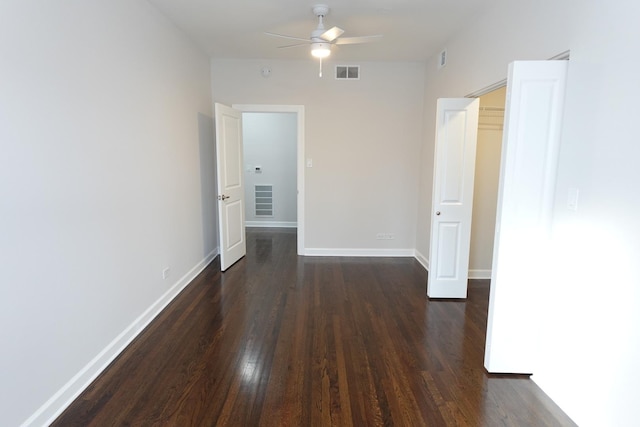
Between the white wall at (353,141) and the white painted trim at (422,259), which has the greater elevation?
the white wall at (353,141)

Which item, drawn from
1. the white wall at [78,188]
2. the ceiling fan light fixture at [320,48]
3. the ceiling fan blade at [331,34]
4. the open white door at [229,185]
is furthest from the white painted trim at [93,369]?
the ceiling fan blade at [331,34]

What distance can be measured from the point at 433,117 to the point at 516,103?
8.15 ft

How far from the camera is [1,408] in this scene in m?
1.59

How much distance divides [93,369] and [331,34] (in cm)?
321

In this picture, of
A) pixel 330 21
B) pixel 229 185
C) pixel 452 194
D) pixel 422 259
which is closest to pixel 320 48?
pixel 330 21

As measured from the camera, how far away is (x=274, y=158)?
23.7ft

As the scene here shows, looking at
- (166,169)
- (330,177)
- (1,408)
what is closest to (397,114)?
(330,177)

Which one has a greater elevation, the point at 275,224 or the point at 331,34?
the point at 331,34

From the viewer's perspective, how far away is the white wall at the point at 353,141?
485cm

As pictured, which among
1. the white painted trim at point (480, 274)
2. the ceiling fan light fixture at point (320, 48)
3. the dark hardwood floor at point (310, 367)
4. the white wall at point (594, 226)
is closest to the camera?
the white wall at point (594, 226)

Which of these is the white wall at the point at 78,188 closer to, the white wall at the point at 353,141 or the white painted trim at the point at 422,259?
the white wall at the point at 353,141

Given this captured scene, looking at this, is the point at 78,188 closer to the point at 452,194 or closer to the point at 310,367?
the point at 310,367

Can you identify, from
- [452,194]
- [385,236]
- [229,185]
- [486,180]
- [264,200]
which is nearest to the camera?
[452,194]

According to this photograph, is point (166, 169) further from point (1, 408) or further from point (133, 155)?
point (1, 408)
